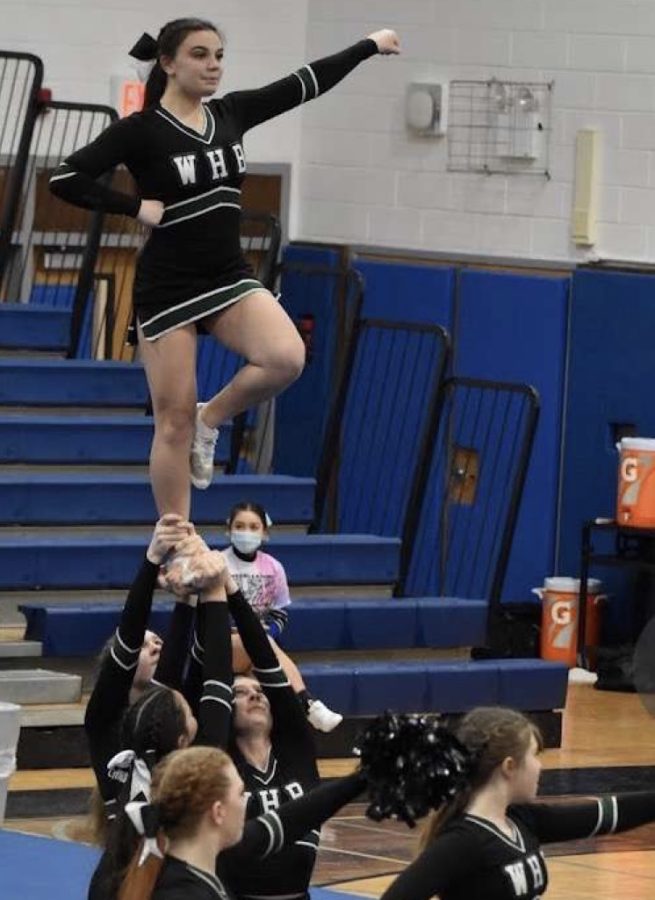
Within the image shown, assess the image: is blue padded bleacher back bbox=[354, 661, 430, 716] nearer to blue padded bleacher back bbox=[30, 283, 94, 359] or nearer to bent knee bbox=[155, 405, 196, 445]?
blue padded bleacher back bbox=[30, 283, 94, 359]

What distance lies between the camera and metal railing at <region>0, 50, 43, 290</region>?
34.5 ft

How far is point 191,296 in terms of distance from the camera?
5.60 m

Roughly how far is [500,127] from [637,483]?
2.02 m

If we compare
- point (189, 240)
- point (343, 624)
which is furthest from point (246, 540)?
point (189, 240)

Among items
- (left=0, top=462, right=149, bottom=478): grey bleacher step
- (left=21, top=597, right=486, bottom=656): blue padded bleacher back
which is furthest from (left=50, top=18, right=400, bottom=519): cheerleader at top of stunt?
(left=0, top=462, right=149, bottom=478): grey bleacher step

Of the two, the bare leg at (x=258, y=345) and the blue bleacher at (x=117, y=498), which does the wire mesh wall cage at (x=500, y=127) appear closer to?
the blue bleacher at (x=117, y=498)

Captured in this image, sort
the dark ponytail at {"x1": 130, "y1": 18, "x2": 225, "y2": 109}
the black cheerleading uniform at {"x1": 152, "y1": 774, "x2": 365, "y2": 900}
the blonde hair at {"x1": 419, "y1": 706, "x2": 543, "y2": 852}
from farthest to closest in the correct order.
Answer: the dark ponytail at {"x1": 130, "y1": 18, "x2": 225, "y2": 109}, the blonde hair at {"x1": 419, "y1": 706, "x2": 543, "y2": 852}, the black cheerleading uniform at {"x1": 152, "y1": 774, "x2": 365, "y2": 900}

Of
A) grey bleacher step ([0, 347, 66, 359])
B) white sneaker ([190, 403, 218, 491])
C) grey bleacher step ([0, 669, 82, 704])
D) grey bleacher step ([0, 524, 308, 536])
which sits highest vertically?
grey bleacher step ([0, 347, 66, 359])

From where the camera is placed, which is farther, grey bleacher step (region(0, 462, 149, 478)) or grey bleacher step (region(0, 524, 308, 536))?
grey bleacher step (region(0, 462, 149, 478))

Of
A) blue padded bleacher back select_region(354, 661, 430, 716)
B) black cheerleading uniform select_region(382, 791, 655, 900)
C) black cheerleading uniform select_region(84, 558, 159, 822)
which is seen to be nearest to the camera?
black cheerleading uniform select_region(382, 791, 655, 900)

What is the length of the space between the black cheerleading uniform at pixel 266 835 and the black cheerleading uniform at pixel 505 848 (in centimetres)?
17

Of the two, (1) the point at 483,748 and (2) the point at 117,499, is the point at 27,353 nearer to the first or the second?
(2) the point at 117,499

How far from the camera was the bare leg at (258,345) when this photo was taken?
5.63m

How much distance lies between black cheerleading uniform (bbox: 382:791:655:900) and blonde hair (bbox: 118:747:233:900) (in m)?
0.32
